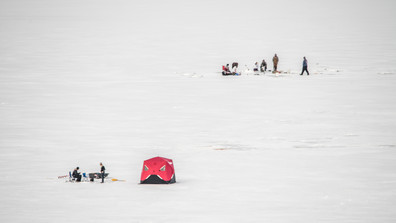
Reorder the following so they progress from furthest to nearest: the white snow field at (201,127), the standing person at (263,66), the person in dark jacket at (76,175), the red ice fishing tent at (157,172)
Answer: the standing person at (263,66) → the person in dark jacket at (76,175) → the red ice fishing tent at (157,172) → the white snow field at (201,127)

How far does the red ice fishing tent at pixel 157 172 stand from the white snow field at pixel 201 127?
0.25 meters

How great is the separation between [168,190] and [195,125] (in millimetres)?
9371

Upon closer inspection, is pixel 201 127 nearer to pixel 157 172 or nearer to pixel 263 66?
pixel 157 172

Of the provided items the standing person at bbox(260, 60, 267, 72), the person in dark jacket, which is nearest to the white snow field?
the person in dark jacket

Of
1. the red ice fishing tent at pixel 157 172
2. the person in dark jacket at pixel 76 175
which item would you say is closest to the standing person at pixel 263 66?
the red ice fishing tent at pixel 157 172

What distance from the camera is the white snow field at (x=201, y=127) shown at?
16906 mm

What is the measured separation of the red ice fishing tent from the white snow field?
0.25 meters

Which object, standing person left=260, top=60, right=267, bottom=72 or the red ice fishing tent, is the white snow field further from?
standing person left=260, top=60, right=267, bottom=72

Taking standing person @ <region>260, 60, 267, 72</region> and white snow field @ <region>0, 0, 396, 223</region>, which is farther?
standing person @ <region>260, 60, 267, 72</region>

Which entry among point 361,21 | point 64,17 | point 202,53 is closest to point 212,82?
point 202,53

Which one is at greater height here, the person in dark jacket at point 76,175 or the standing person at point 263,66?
the standing person at point 263,66

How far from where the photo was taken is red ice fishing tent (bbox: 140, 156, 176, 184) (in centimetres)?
1886

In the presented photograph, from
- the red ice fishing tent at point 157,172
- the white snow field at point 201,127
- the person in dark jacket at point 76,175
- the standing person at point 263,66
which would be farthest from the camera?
the standing person at point 263,66

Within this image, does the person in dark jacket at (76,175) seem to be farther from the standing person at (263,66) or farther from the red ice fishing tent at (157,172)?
the standing person at (263,66)
